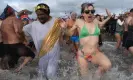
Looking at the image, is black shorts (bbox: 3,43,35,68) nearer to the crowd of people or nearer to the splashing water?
the splashing water

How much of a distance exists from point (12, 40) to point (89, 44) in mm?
2387

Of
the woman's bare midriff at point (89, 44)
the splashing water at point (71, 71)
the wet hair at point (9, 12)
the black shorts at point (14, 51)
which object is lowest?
the splashing water at point (71, 71)

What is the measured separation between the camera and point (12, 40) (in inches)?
392

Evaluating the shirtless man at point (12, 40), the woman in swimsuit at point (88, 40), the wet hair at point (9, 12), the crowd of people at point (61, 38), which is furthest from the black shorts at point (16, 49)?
the woman in swimsuit at point (88, 40)

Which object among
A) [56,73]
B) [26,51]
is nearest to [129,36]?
[26,51]

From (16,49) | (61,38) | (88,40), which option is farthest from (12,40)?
(88,40)

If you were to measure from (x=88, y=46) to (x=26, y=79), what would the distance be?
1.95 metres

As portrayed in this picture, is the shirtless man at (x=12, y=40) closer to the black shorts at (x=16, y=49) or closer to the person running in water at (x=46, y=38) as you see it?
the black shorts at (x=16, y=49)

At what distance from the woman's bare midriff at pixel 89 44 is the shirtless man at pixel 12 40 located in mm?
2079

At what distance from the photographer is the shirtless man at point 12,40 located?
991 cm

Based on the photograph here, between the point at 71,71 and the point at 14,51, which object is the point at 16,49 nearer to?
the point at 14,51

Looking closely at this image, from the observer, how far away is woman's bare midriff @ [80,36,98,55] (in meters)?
8.30

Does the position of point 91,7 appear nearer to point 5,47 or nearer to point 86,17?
point 86,17

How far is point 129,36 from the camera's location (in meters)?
11.8
